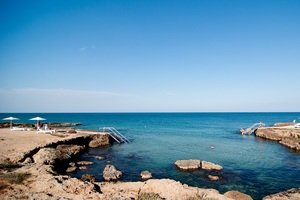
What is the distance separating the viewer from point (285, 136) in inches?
2422

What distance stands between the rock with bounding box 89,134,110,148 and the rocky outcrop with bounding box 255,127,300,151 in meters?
35.1

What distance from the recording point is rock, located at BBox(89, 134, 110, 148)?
51775 mm

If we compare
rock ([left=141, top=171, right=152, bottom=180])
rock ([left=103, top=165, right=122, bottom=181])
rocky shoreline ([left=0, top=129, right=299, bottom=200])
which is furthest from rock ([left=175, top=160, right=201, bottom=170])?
rocky shoreline ([left=0, top=129, right=299, bottom=200])

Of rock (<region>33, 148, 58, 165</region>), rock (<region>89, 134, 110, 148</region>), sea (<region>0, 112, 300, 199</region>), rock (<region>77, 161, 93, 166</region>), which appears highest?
rock (<region>33, 148, 58, 165</region>)

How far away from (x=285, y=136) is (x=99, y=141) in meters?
40.7

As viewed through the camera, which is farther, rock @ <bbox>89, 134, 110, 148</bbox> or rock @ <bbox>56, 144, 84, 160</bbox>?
rock @ <bbox>89, 134, 110, 148</bbox>

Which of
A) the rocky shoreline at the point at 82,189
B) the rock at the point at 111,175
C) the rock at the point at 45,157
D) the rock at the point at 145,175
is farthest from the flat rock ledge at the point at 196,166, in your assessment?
the rock at the point at 45,157

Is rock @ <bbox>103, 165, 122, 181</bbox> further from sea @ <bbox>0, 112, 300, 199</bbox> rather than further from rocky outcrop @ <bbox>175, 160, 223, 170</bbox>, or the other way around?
rocky outcrop @ <bbox>175, 160, 223, 170</bbox>

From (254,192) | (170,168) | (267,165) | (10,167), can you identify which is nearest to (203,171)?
(170,168)

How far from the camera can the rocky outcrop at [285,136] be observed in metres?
51.8

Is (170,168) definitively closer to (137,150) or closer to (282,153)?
(137,150)

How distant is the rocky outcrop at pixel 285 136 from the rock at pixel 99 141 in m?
35.1

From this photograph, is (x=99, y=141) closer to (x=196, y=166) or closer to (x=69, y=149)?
(x=69, y=149)

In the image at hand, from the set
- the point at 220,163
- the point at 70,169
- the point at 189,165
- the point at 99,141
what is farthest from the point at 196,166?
the point at 99,141
